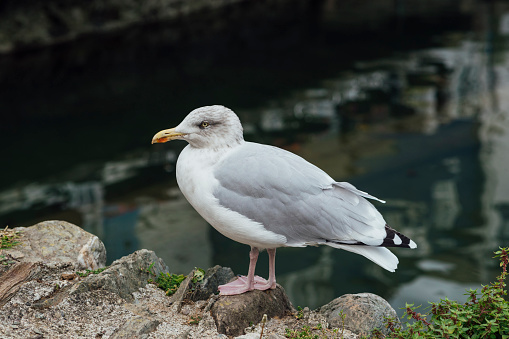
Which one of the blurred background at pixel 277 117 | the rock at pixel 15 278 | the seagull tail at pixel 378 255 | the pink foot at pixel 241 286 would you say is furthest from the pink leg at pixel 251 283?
the blurred background at pixel 277 117

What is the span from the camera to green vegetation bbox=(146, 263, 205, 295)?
3670 millimetres

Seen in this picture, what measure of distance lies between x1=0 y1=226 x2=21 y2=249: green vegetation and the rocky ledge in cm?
4

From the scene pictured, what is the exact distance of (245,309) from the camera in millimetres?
3377

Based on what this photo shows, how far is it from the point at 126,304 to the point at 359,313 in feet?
4.19

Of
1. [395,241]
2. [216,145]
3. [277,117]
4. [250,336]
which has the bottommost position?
[277,117]

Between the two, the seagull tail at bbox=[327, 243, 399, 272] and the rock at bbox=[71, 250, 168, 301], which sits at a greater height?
the seagull tail at bbox=[327, 243, 399, 272]

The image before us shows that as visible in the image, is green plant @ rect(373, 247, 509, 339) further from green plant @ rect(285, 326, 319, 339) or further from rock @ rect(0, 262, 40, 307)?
rock @ rect(0, 262, 40, 307)

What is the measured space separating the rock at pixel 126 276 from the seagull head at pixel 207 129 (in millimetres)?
809

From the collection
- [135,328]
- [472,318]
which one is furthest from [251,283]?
[472,318]

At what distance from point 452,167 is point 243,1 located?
9379 mm

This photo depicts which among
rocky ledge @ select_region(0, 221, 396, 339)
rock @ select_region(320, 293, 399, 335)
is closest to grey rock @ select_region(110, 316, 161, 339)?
rocky ledge @ select_region(0, 221, 396, 339)

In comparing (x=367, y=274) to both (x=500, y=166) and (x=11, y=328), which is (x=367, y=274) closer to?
(x=500, y=166)

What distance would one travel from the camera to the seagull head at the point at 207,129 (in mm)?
3275

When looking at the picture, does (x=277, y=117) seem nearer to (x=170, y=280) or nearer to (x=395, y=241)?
(x=170, y=280)
